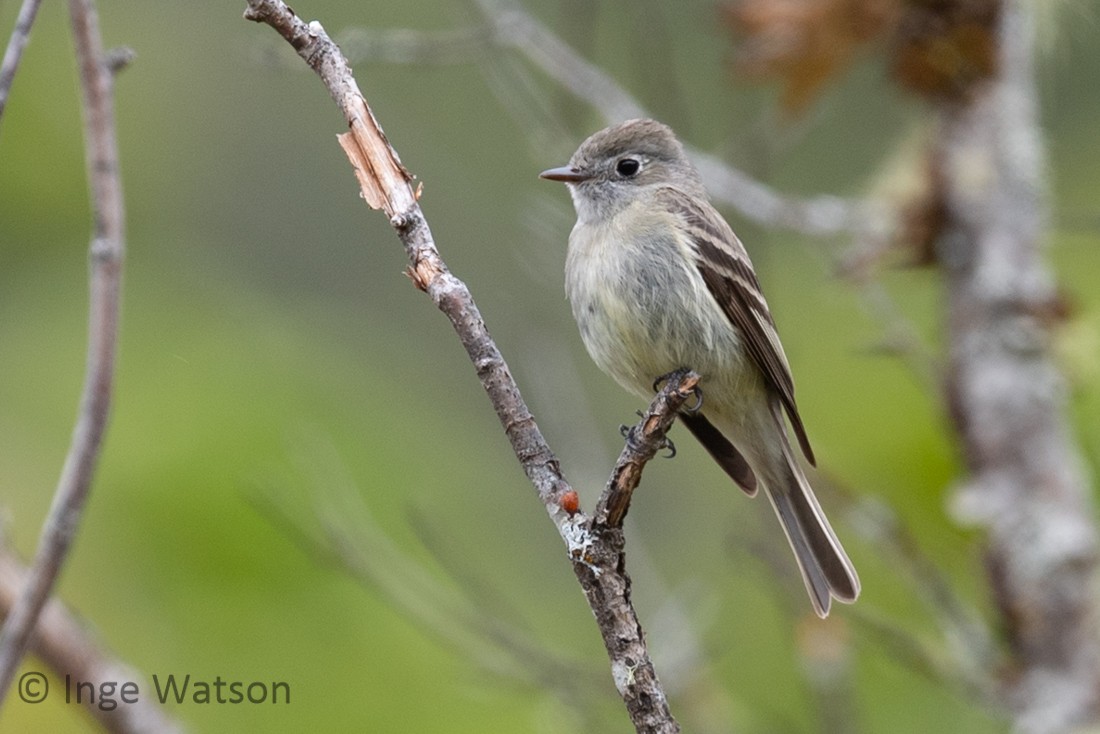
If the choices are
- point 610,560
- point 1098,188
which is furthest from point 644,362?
point 1098,188

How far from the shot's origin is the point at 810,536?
4.44m

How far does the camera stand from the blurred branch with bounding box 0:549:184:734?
252 centimetres

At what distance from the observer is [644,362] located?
415 cm

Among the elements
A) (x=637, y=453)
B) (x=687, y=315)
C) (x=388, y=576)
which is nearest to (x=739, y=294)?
(x=687, y=315)

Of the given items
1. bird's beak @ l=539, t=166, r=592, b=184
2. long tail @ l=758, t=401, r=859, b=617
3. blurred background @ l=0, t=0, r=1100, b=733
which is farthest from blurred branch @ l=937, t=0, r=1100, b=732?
bird's beak @ l=539, t=166, r=592, b=184

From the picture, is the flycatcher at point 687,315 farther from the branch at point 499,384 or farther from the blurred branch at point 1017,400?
the branch at point 499,384

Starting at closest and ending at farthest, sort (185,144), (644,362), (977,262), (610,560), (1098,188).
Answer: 1. (610,560)
2. (644,362)
3. (977,262)
4. (1098,188)
5. (185,144)

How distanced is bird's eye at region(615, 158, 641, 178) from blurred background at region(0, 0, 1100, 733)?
0.33 metres

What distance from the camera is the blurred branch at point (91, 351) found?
220 cm

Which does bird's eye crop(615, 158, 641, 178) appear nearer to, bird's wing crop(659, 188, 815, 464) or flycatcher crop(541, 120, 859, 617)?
flycatcher crop(541, 120, 859, 617)

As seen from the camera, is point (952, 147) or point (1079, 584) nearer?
point (1079, 584)

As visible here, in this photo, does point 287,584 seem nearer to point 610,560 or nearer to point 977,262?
point 977,262

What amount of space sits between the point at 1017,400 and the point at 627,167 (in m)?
1.53

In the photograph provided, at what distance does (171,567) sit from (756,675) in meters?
2.93
